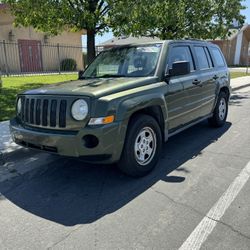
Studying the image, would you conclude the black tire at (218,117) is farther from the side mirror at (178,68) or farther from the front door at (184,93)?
the side mirror at (178,68)

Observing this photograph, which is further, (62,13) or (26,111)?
(62,13)

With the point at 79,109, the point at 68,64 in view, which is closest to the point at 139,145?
the point at 79,109

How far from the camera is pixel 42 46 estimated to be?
22047 millimetres

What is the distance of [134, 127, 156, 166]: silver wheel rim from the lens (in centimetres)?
407

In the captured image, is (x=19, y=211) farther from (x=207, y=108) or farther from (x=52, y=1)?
(x=52, y=1)

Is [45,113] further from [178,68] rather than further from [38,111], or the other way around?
[178,68]

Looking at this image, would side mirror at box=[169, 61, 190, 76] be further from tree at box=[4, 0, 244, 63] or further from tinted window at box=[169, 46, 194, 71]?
tree at box=[4, 0, 244, 63]

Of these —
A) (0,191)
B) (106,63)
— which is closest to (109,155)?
(0,191)

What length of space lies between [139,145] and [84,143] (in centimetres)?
88

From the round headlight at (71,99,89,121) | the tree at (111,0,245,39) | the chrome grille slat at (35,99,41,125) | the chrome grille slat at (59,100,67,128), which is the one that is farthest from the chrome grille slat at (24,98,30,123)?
the tree at (111,0,245,39)

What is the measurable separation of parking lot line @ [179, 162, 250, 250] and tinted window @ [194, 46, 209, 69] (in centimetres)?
245

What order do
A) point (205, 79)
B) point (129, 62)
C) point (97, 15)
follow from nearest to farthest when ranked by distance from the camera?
point (129, 62) < point (205, 79) < point (97, 15)

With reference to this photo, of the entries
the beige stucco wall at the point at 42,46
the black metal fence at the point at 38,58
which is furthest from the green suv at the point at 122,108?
the black metal fence at the point at 38,58

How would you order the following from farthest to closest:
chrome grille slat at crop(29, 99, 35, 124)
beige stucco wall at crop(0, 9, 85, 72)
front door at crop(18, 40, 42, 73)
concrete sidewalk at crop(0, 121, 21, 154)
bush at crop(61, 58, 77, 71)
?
bush at crop(61, 58, 77, 71) < front door at crop(18, 40, 42, 73) < beige stucco wall at crop(0, 9, 85, 72) < concrete sidewalk at crop(0, 121, 21, 154) < chrome grille slat at crop(29, 99, 35, 124)
